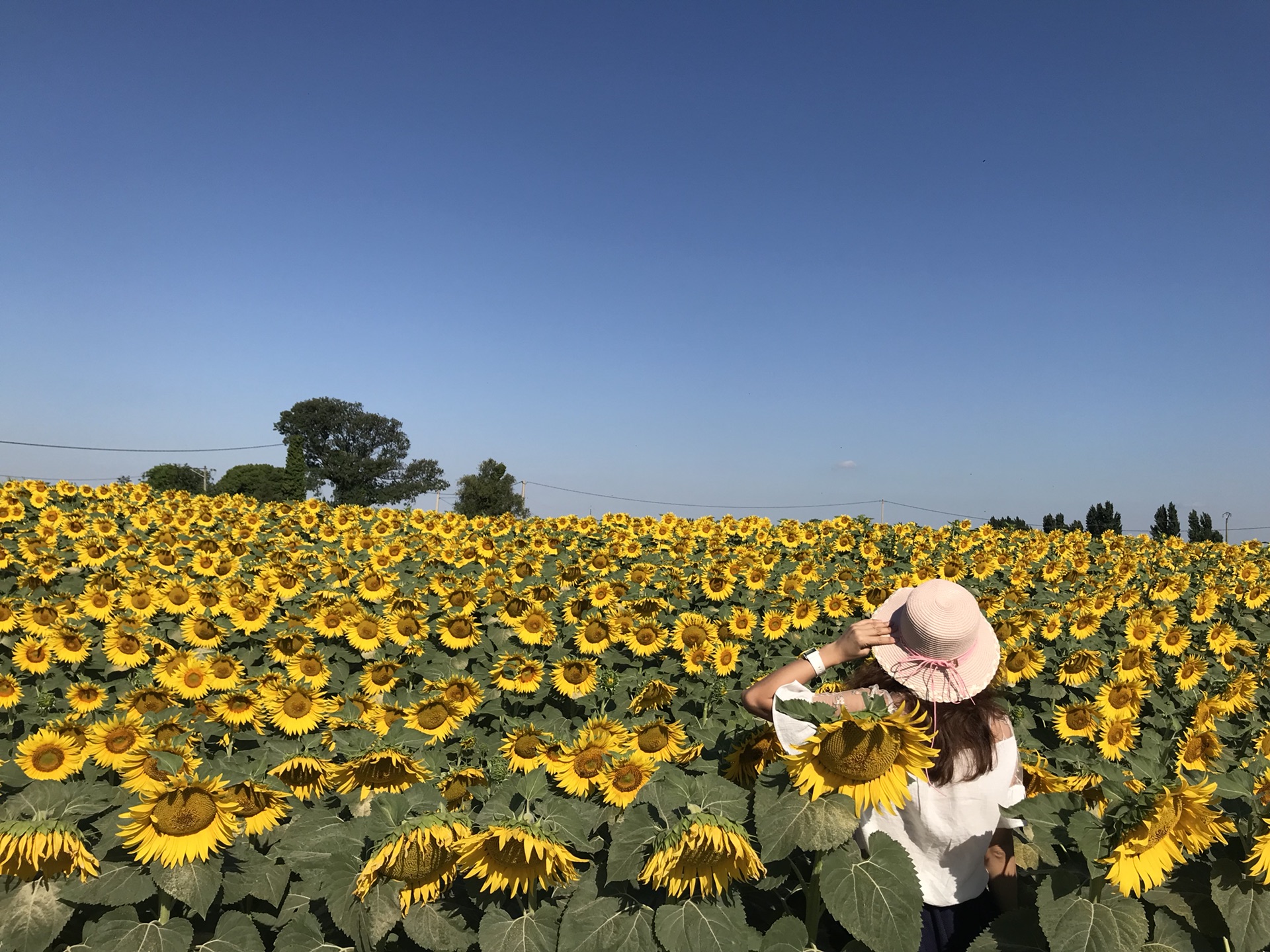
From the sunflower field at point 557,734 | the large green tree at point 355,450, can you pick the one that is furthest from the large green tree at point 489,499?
the large green tree at point 355,450

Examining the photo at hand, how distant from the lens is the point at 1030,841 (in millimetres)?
1972

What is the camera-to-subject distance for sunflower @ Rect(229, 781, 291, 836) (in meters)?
2.51

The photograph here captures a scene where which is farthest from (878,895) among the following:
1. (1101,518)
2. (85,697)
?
(1101,518)

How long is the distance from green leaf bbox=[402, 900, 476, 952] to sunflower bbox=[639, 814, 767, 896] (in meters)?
0.52

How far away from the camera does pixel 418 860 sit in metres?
1.97

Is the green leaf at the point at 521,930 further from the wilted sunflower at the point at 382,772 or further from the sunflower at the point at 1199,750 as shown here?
the sunflower at the point at 1199,750

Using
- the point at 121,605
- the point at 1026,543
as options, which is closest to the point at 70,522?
the point at 121,605

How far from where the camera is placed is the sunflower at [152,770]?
2.27m

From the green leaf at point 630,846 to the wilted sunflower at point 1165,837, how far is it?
3.36 ft

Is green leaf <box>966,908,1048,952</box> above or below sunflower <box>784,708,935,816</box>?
below

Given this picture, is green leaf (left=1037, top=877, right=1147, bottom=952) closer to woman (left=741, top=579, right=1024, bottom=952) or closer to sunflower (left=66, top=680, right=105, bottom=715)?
woman (left=741, top=579, right=1024, bottom=952)

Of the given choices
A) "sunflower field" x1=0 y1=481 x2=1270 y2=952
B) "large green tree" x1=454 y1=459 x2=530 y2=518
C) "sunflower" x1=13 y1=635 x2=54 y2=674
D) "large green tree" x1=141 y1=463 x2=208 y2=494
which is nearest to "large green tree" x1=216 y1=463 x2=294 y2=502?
"large green tree" x1=141 y1=463 x2=208 y2=494

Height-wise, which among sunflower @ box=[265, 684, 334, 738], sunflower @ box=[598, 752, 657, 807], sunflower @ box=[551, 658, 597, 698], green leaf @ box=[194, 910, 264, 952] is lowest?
sunflower @ box=[265, 684, 334, 738]

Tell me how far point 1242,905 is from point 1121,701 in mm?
3801
